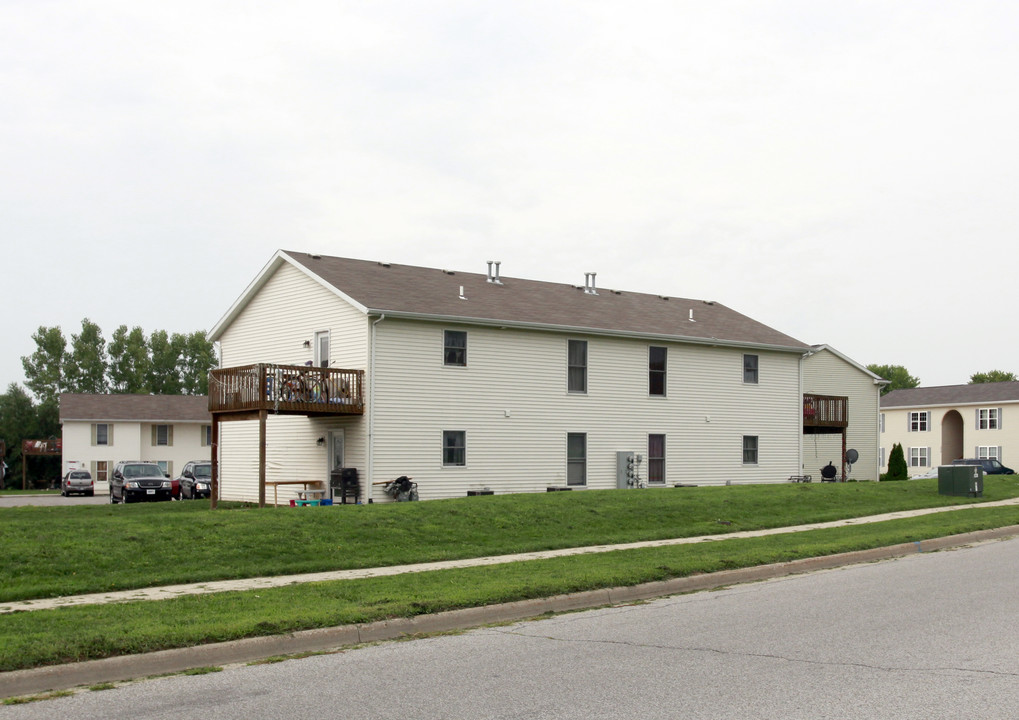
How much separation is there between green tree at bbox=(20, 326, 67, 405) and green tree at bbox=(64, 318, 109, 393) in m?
0.65

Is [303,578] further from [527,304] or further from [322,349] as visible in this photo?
[527,304]

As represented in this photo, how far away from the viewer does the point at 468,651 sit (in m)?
9.66

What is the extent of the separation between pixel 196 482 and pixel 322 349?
1093 cm

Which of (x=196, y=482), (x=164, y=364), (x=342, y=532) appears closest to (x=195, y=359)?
(x=164, y=364)

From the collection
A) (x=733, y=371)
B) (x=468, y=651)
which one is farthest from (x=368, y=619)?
(x=733, y=371)

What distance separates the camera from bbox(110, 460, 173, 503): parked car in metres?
37.5

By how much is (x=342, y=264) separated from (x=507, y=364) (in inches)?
245

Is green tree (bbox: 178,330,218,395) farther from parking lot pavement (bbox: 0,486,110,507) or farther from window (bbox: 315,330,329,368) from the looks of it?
window (bbox: 315,330,329,368)

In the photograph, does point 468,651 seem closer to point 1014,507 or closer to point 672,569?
Result: point 672,569

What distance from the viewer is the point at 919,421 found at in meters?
71.9

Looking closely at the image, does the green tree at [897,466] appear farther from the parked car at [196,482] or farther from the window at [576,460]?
the parked car at [196,482]

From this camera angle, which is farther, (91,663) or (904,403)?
(904,403)

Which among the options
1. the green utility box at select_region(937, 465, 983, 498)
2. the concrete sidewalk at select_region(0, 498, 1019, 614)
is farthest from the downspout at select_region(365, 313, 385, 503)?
the green utility box at select_region(937, 465, 983, 498)

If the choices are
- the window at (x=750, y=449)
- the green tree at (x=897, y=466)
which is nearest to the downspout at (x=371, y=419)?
the window at (x=750, y=449)
